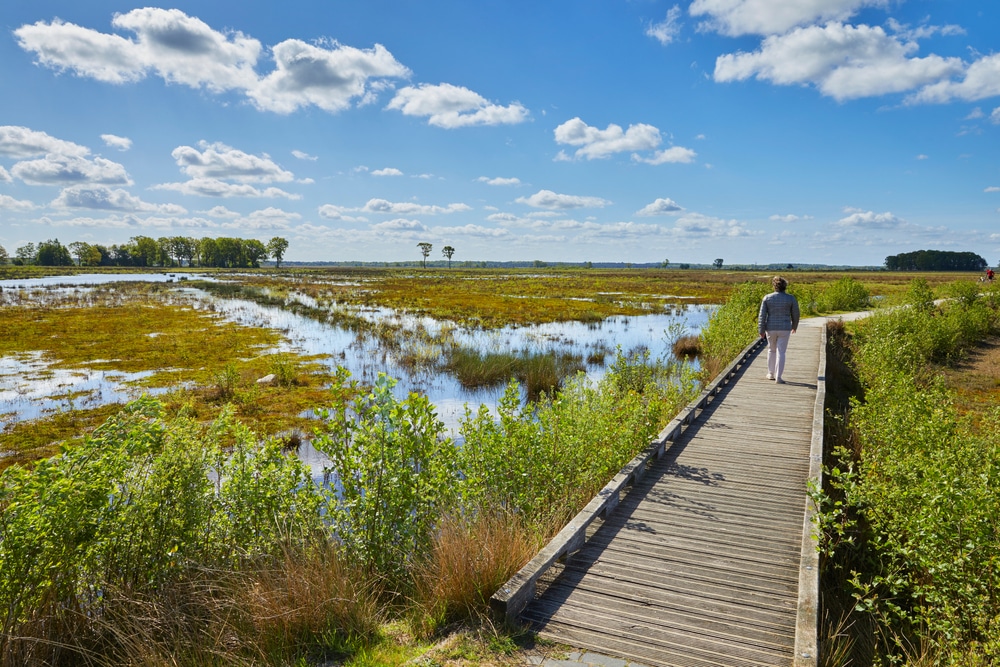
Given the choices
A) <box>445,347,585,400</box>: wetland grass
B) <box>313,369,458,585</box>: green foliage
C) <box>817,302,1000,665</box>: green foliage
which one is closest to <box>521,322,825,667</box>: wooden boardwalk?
<box>817,302,1000,665</box>: green foliage

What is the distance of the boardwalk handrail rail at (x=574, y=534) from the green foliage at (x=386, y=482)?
1.33 m

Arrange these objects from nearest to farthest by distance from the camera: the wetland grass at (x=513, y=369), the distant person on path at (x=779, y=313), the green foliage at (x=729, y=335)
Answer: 1. the distant person on path at (x=779, y=313)
2. the wetland grass at (x=513, y=369)
3. the green foliage at (x=729, y=335)

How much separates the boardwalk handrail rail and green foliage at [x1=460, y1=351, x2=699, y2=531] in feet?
1.33

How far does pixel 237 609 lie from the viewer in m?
4.48

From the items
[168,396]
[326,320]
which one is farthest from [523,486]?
[326,320]

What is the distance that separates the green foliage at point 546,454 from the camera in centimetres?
654

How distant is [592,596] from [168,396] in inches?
557

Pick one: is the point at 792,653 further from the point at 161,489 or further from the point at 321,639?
the point at 161,489

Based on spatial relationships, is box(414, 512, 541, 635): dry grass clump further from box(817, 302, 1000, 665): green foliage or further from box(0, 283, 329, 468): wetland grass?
box(0, 283, 329, 468): wetland grass

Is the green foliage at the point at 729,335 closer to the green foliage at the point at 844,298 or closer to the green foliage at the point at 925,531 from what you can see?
the green foliage at the point at 925,531

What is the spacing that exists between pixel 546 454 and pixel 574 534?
218 centimetres

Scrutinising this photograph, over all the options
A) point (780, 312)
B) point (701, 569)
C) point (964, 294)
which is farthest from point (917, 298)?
point (701, 569)

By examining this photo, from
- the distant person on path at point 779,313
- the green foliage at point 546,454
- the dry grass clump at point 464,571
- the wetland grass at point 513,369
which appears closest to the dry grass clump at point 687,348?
the wetland grass at point 513,369

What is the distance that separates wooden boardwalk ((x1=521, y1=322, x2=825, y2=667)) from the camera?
153 inches
